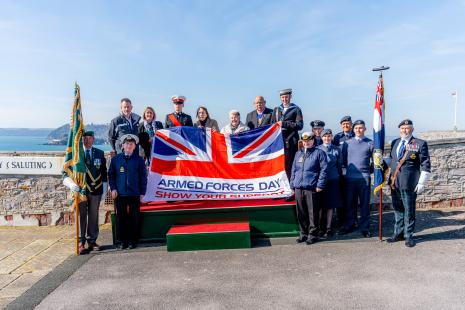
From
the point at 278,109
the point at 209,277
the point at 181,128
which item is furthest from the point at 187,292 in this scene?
the point at 278,109

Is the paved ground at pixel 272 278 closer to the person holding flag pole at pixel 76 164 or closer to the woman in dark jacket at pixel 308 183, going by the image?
the woman in dark jacket at pixel 308 183

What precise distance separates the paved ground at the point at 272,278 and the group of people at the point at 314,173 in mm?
421

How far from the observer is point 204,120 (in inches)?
276

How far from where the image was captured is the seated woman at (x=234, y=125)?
6.88m

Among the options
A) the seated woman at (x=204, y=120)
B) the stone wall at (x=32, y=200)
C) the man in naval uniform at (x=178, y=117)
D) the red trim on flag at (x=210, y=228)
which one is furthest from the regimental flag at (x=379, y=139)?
the stone wall at (x=32, y=200)

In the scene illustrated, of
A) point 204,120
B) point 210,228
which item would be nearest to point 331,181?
point 210,228

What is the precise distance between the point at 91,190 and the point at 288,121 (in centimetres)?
384

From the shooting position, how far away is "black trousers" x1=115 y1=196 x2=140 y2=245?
19.4 ft

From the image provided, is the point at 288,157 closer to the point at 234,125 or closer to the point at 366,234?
the point at 234,125

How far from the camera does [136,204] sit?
600 cm

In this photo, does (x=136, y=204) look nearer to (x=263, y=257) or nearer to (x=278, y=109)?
(x=263, y=257)

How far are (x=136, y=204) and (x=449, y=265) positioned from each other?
194 inches

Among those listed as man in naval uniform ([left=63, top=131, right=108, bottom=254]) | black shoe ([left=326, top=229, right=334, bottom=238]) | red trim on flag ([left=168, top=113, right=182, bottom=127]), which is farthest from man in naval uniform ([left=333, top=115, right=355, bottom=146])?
man in naval uniform ([left=63, top=131, right=108, bottom=254])

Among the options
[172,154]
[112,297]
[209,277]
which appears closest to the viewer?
[112,297]
